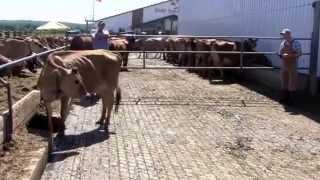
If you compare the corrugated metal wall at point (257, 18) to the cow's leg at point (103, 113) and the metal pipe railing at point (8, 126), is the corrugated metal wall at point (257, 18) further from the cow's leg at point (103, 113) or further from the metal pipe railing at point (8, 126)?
the metal pipe railing at point (8, 126)

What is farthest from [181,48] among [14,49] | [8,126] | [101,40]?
[8,126]

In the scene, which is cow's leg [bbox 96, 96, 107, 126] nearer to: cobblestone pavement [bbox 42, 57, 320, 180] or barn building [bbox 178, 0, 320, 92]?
cobblestone pavement [bbox 42, 57, 320, 180]

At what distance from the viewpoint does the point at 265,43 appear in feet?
64.9

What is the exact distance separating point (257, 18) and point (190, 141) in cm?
1227

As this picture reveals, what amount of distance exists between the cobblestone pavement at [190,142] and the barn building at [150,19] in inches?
2092

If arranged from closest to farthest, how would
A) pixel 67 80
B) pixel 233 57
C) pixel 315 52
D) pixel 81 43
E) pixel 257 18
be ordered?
pixel 67 80 → pixel 315 52 → pixel 81 43 → pixel 233 57 → pixel 257 18

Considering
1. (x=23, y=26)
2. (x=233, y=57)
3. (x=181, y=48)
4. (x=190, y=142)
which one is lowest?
(x=190, y=142)

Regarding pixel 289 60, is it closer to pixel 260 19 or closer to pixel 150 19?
pixel 260 19

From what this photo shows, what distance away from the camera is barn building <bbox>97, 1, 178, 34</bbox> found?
6744 cm

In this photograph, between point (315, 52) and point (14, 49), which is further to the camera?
point (14, 49)

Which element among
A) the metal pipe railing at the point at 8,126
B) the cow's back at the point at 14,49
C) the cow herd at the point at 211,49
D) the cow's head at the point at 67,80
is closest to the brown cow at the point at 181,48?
the cow herd at the point at 211,49

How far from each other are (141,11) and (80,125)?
2551 inches

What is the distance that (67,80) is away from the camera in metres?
8.52

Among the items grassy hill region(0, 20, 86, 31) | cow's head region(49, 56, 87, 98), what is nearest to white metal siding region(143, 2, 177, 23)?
grassy hill region(0, 20, 86, 31)
